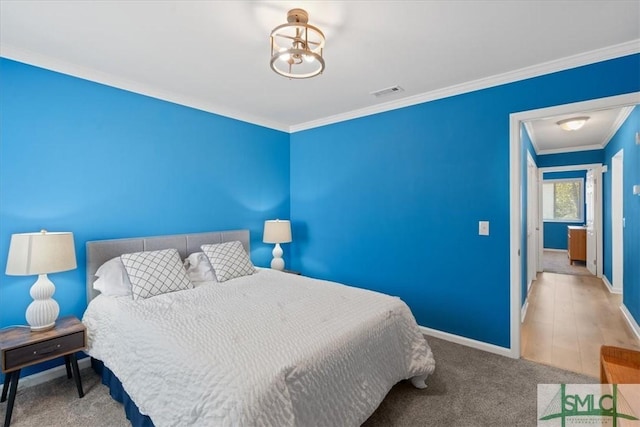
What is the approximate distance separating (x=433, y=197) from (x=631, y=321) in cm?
264

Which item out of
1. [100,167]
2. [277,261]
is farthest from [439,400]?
[100,167]

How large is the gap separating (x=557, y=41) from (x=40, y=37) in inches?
144

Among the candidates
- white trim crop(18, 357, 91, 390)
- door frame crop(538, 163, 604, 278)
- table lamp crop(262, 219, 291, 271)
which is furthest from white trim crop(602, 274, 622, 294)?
white trim crop(18, 357, 91, 390)

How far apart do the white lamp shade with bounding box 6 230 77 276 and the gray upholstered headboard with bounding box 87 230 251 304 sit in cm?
45

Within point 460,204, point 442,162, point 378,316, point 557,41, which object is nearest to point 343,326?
point 378,316

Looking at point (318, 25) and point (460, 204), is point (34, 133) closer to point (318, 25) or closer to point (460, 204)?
point (318, 25)

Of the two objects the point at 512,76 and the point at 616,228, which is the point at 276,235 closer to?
the point at 512,76

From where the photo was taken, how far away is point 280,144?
4.38 metres

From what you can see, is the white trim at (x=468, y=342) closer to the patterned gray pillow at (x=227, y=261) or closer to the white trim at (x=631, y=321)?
the white trim at (x=631, y=321)

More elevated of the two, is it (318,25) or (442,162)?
(318,25)

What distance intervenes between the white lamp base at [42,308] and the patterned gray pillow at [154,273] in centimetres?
49

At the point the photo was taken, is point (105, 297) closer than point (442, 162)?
Yes

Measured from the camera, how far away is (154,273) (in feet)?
8.32

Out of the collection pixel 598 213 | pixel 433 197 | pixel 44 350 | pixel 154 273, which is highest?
pixel 433 197
